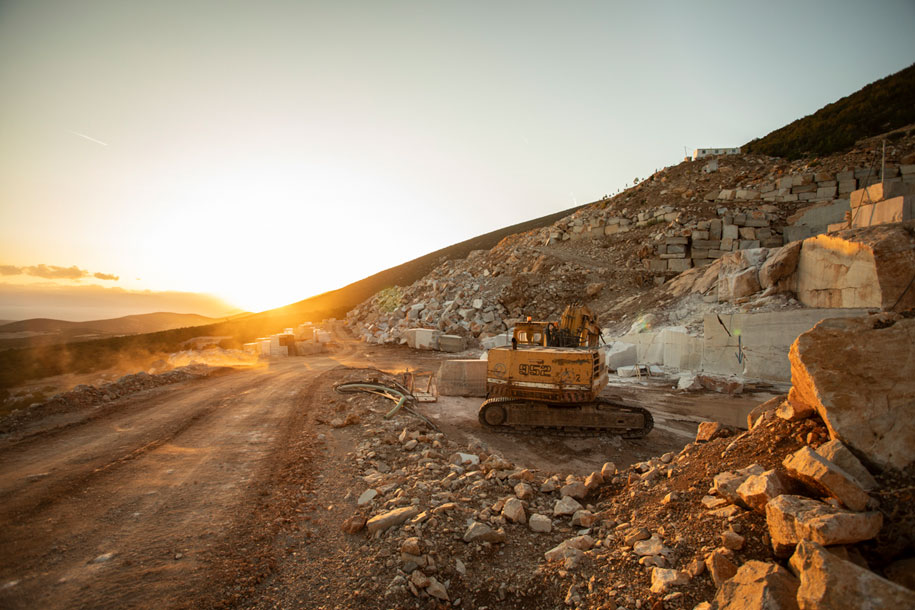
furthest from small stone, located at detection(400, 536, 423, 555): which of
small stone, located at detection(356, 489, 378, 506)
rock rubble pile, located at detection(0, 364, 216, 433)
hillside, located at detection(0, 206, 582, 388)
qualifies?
hillside, located at detection(0, 206, 582, 388)

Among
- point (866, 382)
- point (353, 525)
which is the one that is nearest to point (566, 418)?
point (353, 525)

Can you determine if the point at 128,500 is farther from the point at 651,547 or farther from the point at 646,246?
the point at 646,246

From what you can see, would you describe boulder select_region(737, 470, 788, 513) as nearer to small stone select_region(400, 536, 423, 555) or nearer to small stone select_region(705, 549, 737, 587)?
small stone select_region(705, 549, 737, 587)

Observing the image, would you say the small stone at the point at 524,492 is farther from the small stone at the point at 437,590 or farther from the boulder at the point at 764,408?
the boulder at the point at 764,408

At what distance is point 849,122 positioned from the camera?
111 feet

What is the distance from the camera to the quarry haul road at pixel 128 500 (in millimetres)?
3742

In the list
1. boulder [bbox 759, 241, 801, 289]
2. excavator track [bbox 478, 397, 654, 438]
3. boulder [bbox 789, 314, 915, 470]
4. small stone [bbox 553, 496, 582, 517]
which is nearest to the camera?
boulder [bbox 789, 314, 915, 470]

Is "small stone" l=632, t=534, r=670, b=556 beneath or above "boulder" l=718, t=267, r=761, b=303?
beneath

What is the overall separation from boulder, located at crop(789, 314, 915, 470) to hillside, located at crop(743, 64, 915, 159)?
36.9 m

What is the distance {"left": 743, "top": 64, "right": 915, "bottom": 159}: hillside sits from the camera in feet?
102

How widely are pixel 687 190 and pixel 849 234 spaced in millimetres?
21570

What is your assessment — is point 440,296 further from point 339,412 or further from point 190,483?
point 190,483

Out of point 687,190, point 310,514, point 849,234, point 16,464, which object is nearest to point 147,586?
point 310,514

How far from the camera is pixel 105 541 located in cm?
438
